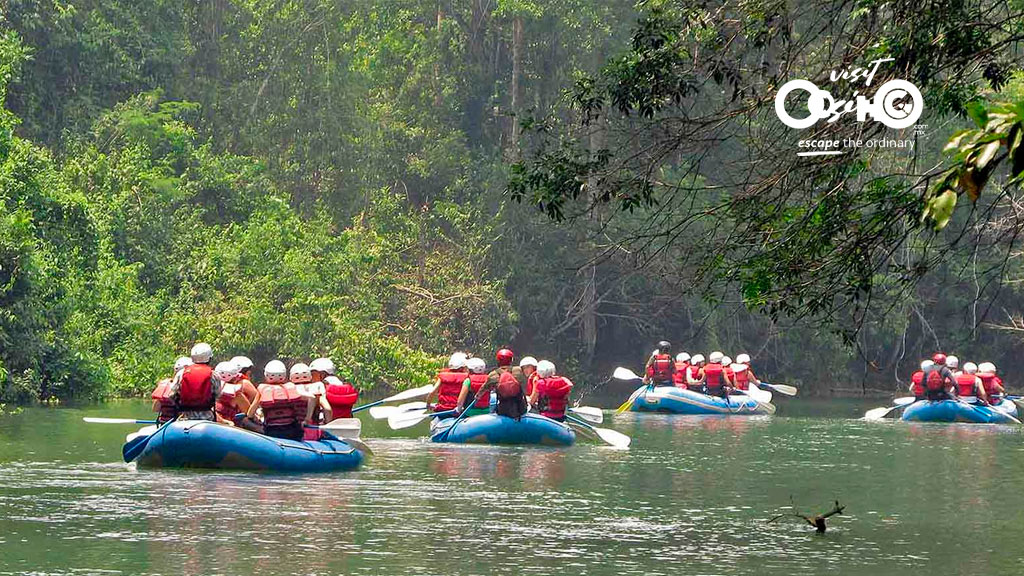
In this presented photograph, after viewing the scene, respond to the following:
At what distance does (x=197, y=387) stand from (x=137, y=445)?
1.12m

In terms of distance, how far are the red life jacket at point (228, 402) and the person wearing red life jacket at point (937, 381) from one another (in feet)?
52.8

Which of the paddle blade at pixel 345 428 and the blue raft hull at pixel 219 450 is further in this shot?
the paddle blade at pixel 345 428

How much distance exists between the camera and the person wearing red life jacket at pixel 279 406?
1672 centimetres

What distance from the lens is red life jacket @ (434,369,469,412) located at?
73.7 ft

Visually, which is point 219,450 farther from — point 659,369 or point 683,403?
point 659,369

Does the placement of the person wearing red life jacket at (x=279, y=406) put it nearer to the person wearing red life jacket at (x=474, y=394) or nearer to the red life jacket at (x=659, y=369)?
the person wearing red life jacket at (x=474, y=394)

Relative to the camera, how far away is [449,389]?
22531 millimetres

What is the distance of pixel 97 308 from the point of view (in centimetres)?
3177

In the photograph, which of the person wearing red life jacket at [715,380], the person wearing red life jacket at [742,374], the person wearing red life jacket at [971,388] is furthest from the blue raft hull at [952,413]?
the person wearing red life jacket at [742,374]

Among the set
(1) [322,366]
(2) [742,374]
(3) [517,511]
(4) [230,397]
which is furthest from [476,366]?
(2) [742,374]

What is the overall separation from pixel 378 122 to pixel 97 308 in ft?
54.5

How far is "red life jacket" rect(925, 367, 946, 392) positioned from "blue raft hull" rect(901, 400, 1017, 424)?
0.85ft

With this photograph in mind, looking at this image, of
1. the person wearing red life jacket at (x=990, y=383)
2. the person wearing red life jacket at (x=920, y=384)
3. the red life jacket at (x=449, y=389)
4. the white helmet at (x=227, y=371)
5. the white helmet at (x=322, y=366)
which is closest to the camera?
the white helmet at (x=227, y=371)

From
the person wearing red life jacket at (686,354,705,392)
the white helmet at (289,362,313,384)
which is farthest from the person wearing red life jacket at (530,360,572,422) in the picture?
the person wearing red life jacket at (686,354,705,392)
